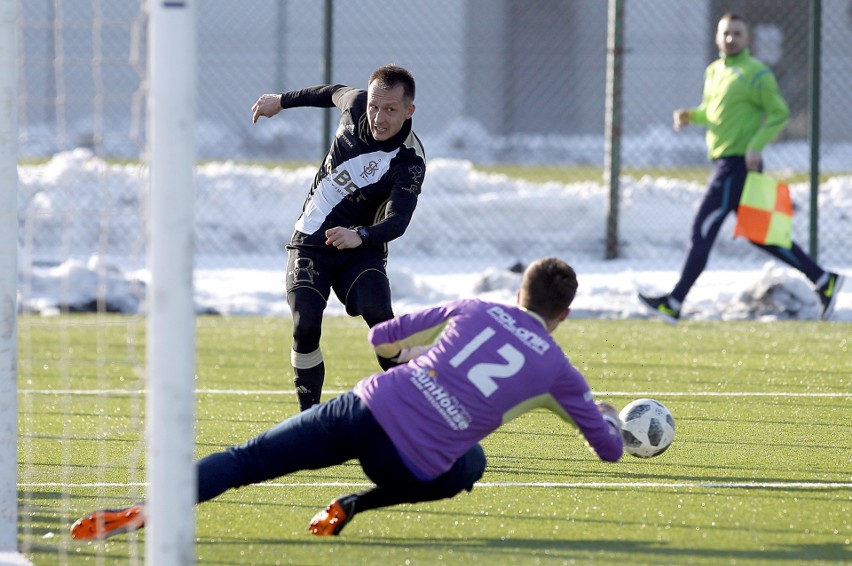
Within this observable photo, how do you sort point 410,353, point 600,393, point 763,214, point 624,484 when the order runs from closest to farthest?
point 410,353, point 624,484, point 600,393, point 763,214

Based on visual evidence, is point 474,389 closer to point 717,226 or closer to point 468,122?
point 717,226

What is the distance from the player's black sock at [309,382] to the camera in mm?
6031

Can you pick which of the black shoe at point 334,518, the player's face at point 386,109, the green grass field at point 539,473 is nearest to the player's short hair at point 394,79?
the player's face at point 386,109

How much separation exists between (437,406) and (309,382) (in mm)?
1951

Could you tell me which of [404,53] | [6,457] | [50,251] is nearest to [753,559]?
[6,457]

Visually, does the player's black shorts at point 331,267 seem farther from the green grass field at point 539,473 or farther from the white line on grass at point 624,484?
the white line on grass at point 624,484

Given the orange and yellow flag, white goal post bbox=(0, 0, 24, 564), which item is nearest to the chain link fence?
the orange and yellow flag

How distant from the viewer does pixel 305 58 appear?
62.7 feet

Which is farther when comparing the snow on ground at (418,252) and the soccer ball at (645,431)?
the snow on ground at (418,252)

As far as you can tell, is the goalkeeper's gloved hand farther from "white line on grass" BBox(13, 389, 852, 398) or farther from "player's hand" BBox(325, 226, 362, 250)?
"white line on grass" BBox(13, 389, 852, 398)

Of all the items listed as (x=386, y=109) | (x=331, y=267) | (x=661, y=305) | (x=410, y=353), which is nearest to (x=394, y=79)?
(x=386, y=109)

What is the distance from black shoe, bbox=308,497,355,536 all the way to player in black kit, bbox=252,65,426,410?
1.57 metres

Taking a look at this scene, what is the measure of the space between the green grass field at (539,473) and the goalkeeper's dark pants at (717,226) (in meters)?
0.74

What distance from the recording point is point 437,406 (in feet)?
13.7
